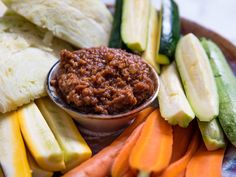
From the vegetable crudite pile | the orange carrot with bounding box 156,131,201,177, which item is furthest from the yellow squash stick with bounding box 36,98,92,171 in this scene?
the orange carrot with bounding box 156,131,201,177

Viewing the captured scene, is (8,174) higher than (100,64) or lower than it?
lower

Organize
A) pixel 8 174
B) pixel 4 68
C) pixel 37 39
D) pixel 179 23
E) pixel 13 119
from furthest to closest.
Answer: pixel 179 23
pixel 37 39
pixel 4 68
pixel 13 119
pixel 8 174

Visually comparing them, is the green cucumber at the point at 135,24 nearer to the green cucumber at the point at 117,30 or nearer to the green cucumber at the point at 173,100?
the green cucumber at the point at 117,30

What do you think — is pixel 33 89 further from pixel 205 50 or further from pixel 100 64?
pixel 205 50

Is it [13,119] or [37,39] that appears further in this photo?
[37,39]

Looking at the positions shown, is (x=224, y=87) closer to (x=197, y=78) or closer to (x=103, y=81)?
(x=197, y=78)

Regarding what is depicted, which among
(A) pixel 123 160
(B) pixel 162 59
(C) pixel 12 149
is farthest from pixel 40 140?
(B) pixel 162 59

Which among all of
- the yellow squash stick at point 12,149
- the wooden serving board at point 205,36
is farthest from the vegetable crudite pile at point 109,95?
the wooden serving board at point 205,36

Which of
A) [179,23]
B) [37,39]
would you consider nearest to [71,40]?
[37,39]
